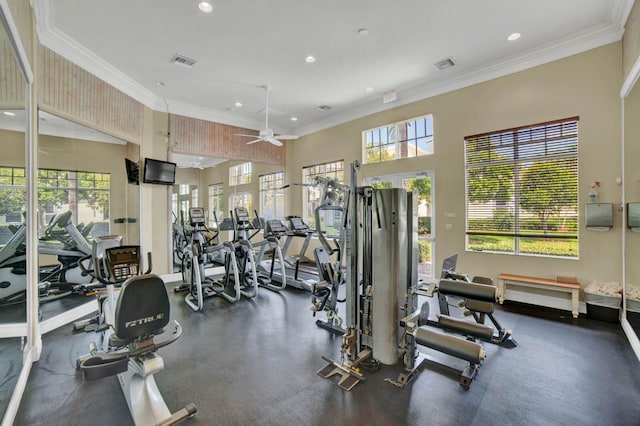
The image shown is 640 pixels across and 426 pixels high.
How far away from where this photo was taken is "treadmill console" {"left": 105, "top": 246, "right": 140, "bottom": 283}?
2443 mm

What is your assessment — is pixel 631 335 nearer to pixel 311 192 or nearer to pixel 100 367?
pixel 100 367

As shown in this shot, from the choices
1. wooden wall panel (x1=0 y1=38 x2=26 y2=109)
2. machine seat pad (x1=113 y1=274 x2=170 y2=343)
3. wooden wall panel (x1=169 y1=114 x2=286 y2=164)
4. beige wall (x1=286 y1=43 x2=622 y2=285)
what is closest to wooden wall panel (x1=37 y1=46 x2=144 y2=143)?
wooden wall panel (x1=169 y1=114 x2=286 y2=164)

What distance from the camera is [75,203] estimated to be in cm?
514

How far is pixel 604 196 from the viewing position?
3732mm

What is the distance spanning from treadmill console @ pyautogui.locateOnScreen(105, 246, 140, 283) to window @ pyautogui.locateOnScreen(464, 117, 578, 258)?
4.99 m

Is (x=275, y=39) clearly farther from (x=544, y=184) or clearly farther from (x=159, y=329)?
(x=544, y=184)

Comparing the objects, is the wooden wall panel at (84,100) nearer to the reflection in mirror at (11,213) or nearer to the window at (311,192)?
the reflection in mirror at (11,213)

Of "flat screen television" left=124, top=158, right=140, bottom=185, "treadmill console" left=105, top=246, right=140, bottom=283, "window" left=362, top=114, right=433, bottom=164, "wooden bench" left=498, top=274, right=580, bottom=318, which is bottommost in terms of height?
"wooden bench" left=498, top=274, right=580, bottom=318

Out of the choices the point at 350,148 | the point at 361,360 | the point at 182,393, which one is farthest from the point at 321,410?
the point at 350,148

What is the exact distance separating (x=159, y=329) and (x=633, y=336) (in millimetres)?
4784

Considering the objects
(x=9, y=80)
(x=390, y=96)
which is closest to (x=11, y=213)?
(x=9, y=80)

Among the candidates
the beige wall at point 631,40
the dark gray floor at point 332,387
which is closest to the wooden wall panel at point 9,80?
the dark gray floor at point 332,387

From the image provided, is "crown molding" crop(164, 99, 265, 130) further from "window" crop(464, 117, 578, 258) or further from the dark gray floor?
"window" crop(464, 117, 578, 258)

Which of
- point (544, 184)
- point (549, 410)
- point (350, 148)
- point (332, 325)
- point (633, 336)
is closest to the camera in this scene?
point (549, 410)
